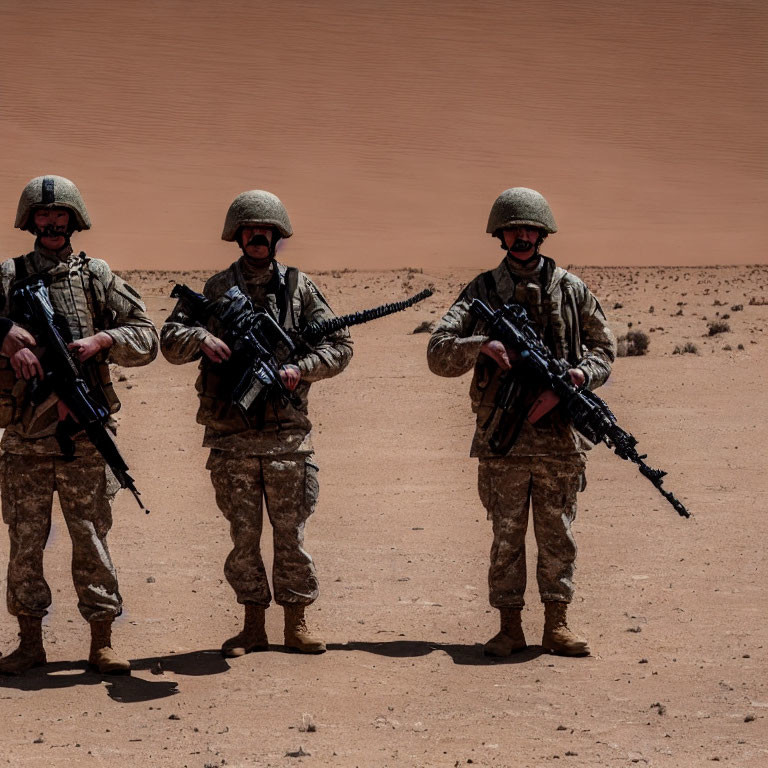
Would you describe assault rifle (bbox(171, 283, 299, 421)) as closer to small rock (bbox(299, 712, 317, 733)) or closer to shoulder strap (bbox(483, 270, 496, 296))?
shoulder strap (bbox(483, 270, 496, 296))

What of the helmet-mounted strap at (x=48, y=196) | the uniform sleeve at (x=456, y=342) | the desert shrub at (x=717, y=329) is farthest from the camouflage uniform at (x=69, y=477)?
the desert shrub at (x=717, y=329)

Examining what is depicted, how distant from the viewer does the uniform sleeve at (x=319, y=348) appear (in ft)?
21.2

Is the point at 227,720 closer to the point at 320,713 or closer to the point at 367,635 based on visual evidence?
the point at 320,713

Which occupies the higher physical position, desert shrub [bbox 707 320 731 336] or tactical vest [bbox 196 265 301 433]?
desert shrub [bbox 707 320 731 336]

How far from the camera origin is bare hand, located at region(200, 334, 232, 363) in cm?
627

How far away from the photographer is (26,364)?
5980 millimetres

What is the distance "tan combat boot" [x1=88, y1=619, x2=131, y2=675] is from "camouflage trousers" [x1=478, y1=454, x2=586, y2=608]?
5.75ft

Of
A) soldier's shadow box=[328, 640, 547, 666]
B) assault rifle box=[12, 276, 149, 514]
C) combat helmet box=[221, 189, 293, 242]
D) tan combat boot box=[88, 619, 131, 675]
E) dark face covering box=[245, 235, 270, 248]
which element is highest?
combat helmet box=[221, 189, 293, 242]

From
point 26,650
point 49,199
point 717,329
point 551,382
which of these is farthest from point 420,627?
point 717,329

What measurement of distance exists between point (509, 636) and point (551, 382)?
1.24m

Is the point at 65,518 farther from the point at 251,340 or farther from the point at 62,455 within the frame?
the point at 251,340

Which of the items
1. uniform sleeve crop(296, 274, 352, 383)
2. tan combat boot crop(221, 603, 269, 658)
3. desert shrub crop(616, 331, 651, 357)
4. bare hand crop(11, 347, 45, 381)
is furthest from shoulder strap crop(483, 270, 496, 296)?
desert shrub crop(616, 331, 651, 357)

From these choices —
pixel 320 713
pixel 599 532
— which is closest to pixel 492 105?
pixel 599 532

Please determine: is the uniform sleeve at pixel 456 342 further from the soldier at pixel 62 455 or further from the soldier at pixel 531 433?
the soldier at pixel 62 455
